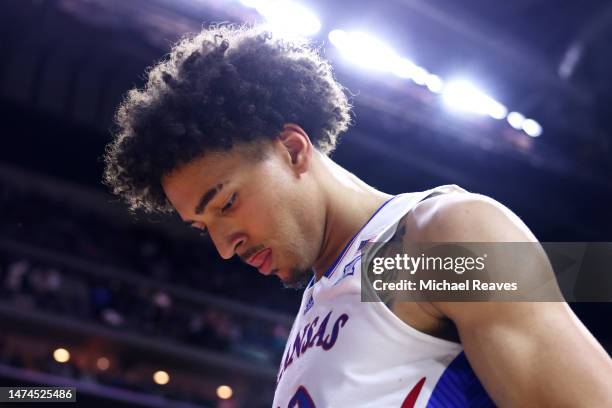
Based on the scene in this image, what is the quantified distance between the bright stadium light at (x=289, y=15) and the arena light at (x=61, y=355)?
345 centimetres

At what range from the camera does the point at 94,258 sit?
22.4 ft

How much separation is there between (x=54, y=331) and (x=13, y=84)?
2065 mm

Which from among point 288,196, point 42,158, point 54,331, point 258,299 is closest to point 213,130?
point 288,196

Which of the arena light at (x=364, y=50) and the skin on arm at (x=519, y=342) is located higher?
the arena light at (x=364, y=50)

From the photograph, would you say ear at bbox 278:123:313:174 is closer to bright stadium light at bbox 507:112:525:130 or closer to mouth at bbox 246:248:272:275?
mouth at bbox 246:248:272:275

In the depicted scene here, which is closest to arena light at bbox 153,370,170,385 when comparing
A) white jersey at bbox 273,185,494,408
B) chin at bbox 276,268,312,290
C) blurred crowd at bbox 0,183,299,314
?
blurred crowd at bbox 0,183,299,314

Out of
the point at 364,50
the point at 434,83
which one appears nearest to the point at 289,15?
the point at 364,50

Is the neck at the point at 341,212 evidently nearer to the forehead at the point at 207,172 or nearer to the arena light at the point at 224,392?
the forehead at the point at 207,172

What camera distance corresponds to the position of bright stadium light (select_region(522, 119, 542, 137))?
18.5 feet

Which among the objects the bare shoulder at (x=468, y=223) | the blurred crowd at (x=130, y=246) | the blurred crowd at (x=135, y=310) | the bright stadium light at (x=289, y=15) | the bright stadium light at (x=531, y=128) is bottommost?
the blurred crowd at (x=135, y=310)

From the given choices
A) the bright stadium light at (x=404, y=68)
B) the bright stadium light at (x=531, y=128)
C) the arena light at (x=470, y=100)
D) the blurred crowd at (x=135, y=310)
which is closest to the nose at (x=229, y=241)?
the bright stadium light at (x=404, y=68)

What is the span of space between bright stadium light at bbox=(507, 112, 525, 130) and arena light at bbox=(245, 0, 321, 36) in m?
1.80

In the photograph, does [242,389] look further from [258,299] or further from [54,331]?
[54,331]

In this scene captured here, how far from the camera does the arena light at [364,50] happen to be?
4828mm
